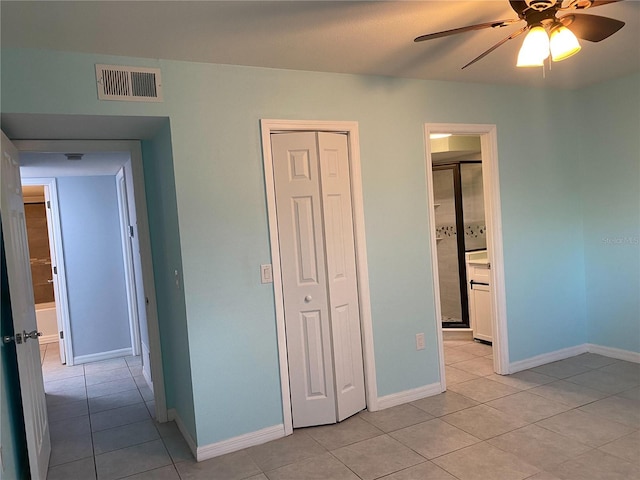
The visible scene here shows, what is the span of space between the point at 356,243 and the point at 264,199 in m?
0.74

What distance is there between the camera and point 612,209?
412cm

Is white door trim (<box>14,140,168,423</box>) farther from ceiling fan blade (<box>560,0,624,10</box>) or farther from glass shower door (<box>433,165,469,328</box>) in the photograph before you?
glass shower door (<box>433,165,469,328</box>)

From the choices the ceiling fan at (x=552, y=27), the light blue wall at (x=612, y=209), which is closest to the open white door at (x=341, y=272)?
the ceiling fan at (x=552, y=27)

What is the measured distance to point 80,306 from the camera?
5422 mm

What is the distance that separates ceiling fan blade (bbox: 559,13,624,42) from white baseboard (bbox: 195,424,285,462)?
9.02 ft

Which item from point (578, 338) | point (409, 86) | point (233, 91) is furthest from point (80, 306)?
point (578, 338)

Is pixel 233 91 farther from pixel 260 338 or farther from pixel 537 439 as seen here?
pixel 537 439

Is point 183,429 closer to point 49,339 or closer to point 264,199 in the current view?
point 264,199

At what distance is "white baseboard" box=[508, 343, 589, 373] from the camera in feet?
13.2

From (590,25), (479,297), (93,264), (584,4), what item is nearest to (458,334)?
(479,297)

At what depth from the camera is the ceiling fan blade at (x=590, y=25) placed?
2.03 meters

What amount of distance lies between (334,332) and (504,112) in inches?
91.4

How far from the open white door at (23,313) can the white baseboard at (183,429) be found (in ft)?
2.60

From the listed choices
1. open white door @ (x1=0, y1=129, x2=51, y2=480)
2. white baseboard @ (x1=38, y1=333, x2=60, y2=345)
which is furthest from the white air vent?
white baseboard @ (x1=38, y1=333, x2=60, y2=345)
